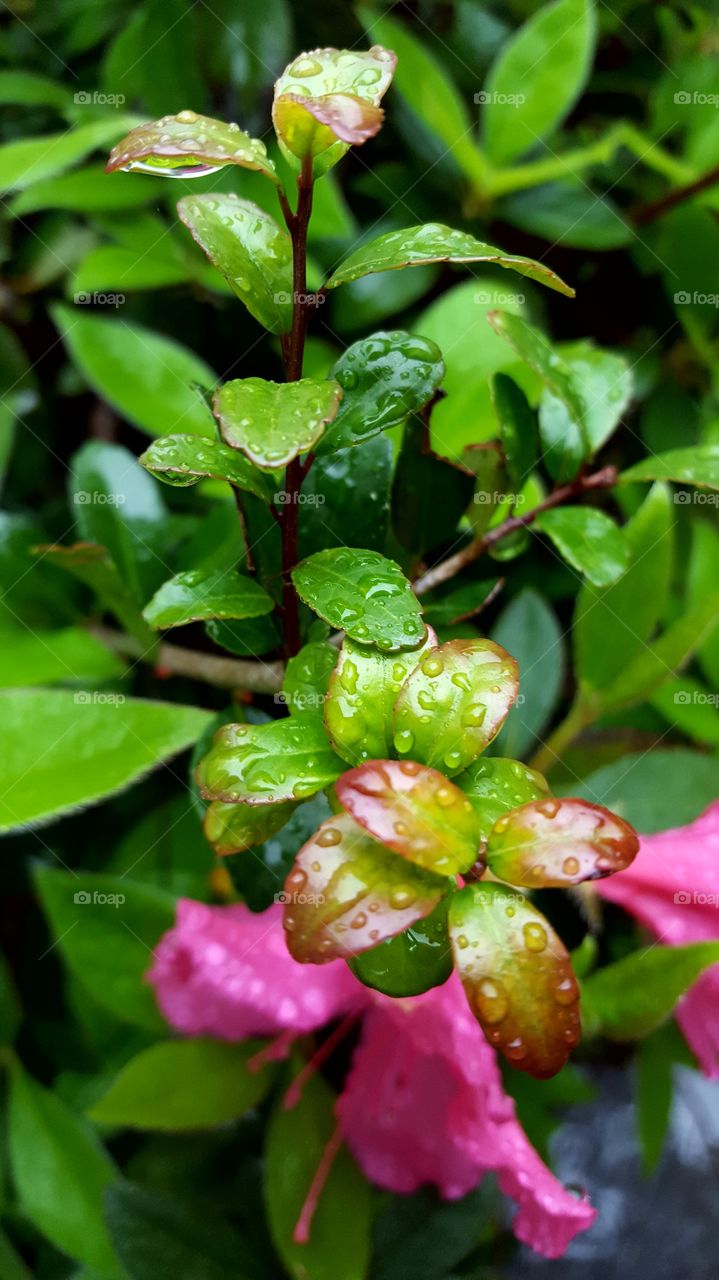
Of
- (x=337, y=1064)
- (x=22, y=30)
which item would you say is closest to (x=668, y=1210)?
(x=337, y=1064)

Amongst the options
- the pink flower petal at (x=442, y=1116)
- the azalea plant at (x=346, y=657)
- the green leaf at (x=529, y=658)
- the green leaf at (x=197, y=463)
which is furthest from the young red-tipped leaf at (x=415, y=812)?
the green leaf at (x=529, y=658)

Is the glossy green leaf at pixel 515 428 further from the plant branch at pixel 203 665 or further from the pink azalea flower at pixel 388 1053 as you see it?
the pink azalea flower at pixel 388 1053

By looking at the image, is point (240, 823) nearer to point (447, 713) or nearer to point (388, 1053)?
point (447, 713)

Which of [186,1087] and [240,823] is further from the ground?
[240,823]

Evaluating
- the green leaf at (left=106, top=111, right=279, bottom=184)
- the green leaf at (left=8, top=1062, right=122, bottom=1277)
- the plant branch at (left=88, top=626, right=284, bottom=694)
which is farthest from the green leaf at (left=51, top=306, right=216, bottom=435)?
the green leaf at (left=8, top=1062, right=122, bottom=1277)

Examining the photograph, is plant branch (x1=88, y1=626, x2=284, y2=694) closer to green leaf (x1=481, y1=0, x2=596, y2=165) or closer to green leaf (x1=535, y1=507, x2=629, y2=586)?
green leaf (x1=535, y1=507, x2=629, y2=586)

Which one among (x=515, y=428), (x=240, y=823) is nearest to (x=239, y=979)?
(x=240, y=823)
